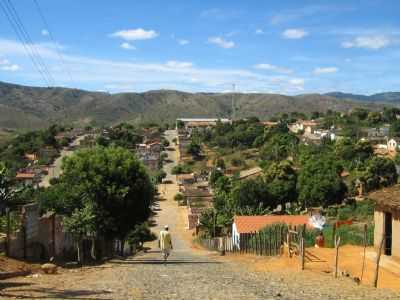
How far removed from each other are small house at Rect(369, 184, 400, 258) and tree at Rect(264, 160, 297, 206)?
4501 centimetres

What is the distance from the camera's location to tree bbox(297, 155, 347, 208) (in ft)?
202

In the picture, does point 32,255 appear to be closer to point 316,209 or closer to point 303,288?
point 303,288

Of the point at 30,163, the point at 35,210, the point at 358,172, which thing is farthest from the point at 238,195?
the point at 30,163

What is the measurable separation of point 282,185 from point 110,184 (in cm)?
4261

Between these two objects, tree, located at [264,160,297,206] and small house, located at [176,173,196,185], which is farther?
small house, located at [176,173,196,185]

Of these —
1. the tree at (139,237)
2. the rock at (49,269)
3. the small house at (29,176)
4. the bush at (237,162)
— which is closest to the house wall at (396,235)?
the rock at (49,269)

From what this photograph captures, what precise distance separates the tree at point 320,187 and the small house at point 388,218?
40.4m

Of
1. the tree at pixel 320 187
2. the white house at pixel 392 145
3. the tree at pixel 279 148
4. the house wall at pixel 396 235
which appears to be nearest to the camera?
the house wall at pixel 396 235

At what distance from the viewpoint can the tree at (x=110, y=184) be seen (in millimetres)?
26250

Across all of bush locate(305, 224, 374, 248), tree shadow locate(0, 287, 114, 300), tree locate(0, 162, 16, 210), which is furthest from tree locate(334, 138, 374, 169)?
tree shadow locate(0, 287, 114, 300)

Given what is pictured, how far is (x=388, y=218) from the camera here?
20.6 m

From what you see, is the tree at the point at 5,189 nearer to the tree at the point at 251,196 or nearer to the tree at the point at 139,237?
the tree at the point at 139,237

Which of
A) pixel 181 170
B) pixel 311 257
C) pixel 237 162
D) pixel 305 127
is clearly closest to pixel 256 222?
pixel 311 257

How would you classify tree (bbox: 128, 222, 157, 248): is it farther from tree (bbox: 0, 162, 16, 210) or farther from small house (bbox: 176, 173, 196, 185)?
small house (bbox: 176, 173, 196, 185)
